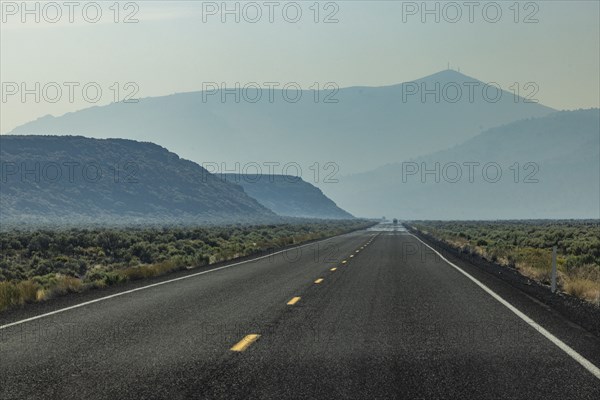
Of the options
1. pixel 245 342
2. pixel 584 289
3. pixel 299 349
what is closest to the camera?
pixel 299 349

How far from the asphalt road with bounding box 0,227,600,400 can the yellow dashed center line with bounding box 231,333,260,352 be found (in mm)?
38

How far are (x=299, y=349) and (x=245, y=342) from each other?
84 cm

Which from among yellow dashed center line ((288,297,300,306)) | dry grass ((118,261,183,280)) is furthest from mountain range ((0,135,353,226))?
yellow dashed center line ((288,297,300,306))

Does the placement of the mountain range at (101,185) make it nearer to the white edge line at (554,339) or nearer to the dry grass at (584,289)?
the dry grass at (584,289)

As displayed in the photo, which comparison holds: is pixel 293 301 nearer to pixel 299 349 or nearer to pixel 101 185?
pixel 299 349

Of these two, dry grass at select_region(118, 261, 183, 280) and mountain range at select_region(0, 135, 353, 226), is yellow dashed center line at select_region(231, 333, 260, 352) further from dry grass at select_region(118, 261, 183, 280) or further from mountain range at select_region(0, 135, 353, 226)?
mountain range at select_region(0, 135, 353, 226)

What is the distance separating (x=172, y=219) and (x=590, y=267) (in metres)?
113

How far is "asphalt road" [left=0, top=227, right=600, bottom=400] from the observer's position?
6965 millimetres

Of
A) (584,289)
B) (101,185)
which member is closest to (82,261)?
(584,289)

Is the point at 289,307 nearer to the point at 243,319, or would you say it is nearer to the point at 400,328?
the point at 243,319

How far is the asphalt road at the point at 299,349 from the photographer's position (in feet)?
22.9

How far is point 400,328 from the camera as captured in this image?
34.9ft

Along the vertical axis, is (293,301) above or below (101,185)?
below

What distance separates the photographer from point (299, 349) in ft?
29.3
